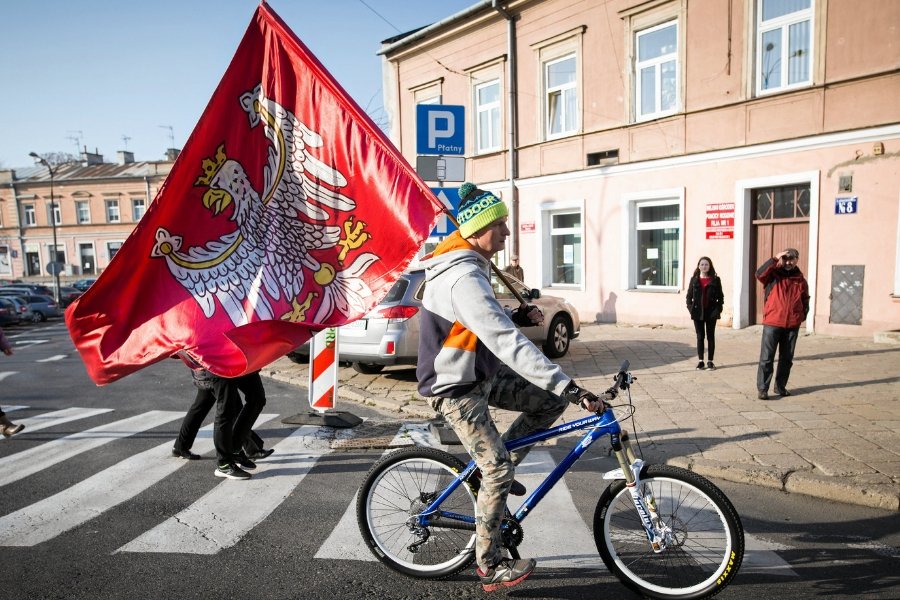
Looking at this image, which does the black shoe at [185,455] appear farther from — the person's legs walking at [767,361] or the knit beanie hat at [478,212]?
the person's legs walking at [767,361]

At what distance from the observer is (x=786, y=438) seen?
572 centimetres

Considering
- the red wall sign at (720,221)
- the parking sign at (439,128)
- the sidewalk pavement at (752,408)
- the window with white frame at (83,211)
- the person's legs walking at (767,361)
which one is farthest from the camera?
the window with white frame at (83,211)

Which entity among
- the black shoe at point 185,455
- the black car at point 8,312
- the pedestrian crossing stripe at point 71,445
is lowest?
the black car at point 8,312

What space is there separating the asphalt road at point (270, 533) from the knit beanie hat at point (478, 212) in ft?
6.38

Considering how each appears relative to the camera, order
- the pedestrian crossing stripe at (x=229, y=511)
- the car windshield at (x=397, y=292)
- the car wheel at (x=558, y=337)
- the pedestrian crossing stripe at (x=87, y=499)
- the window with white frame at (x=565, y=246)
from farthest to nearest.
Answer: the window with white frame at (x=565, y=246), the car wheel at (x=558, y=337), the car windshield at (x=397, y=292), the pedestrian crossing stripe at (x=87, y=499), the pedestrian crossing stripe at (x=229, y=511)

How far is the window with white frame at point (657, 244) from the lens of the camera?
559 inches

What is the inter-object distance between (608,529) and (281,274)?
2737mm

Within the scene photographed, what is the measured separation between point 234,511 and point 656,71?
44.2 ft

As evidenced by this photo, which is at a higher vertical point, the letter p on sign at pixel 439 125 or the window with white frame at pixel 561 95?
the window with white frame at pixel 561 95

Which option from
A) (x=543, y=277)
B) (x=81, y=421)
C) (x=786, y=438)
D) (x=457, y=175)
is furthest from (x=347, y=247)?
(x=543, y=277)

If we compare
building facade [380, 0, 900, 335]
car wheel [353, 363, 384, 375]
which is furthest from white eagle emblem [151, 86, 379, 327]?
building facade [380, 0, 900, 335]

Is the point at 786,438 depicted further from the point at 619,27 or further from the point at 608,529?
the point at 619,27

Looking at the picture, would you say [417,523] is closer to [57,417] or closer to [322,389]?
[322,389]

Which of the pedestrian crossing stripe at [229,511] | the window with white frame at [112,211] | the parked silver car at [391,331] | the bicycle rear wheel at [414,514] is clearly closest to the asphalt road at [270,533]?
the pedestrian crossing stripe at [229,511]
